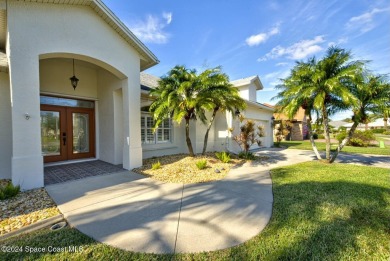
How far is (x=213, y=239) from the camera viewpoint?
2928 millimetres

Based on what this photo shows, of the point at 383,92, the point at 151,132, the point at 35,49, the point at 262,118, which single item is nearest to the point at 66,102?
the point at 35,49

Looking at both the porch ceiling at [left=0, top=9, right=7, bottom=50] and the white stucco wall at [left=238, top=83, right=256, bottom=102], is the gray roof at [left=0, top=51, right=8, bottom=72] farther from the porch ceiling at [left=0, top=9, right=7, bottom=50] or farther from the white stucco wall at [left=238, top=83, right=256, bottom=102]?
the white stucco wall at [left=238, top=83, right=256, bottom=102]

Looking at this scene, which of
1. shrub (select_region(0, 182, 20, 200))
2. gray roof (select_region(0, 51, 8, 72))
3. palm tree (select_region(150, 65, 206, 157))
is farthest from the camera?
palm tree (select_region(150, 65, 206, 157))

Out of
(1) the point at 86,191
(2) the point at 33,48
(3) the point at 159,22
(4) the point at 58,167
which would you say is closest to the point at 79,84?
(2) the point at 33,48

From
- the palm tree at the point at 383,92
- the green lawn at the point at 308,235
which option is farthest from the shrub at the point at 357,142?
the green lawn at the point at 308,235

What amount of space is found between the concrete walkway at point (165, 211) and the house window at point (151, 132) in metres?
4.03

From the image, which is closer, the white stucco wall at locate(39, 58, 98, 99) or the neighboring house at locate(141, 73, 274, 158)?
the white stucco wall at locate(39, 58, 98, 99)

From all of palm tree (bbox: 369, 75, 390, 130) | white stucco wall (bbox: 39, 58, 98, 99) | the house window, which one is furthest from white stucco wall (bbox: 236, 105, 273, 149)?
white stucco wall (bbox: 39, 58, 98, 99)

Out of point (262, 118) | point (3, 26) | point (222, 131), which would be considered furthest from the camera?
A: point (262, 118)

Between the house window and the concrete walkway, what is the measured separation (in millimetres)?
4034

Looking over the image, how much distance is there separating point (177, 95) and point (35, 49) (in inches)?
192

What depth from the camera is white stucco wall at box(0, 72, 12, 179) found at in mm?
6258

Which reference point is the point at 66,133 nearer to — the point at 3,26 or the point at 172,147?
the point at 3,26

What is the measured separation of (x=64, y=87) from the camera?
8352 millimetres
